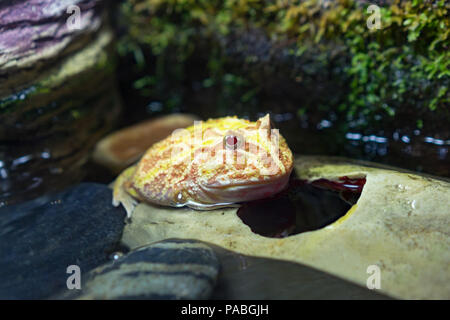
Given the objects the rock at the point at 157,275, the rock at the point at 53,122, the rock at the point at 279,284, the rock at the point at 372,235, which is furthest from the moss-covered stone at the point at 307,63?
the rock at the point at 157,275

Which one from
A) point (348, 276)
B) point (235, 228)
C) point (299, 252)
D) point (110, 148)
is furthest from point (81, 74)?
point (348, 276)

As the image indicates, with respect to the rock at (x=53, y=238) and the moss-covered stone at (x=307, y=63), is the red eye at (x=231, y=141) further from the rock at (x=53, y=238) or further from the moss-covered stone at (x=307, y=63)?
the moss-covered stone at (x=307, y=63)

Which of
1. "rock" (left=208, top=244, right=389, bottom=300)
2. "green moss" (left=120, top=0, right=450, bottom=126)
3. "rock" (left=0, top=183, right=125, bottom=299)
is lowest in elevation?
"rock" (left=0, top=183, right=125, bottom=299)

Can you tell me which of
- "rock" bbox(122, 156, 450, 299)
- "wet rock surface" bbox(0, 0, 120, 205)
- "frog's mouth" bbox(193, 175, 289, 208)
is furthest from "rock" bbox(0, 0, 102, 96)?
"frog's mouth" bbox(193, 175, 289, 208)

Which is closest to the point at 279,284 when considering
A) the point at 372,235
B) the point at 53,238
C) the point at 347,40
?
the point at 372,235

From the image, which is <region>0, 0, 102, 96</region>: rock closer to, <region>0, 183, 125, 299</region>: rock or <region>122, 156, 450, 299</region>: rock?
<region>0, 183, 125, 299</region>: rock
